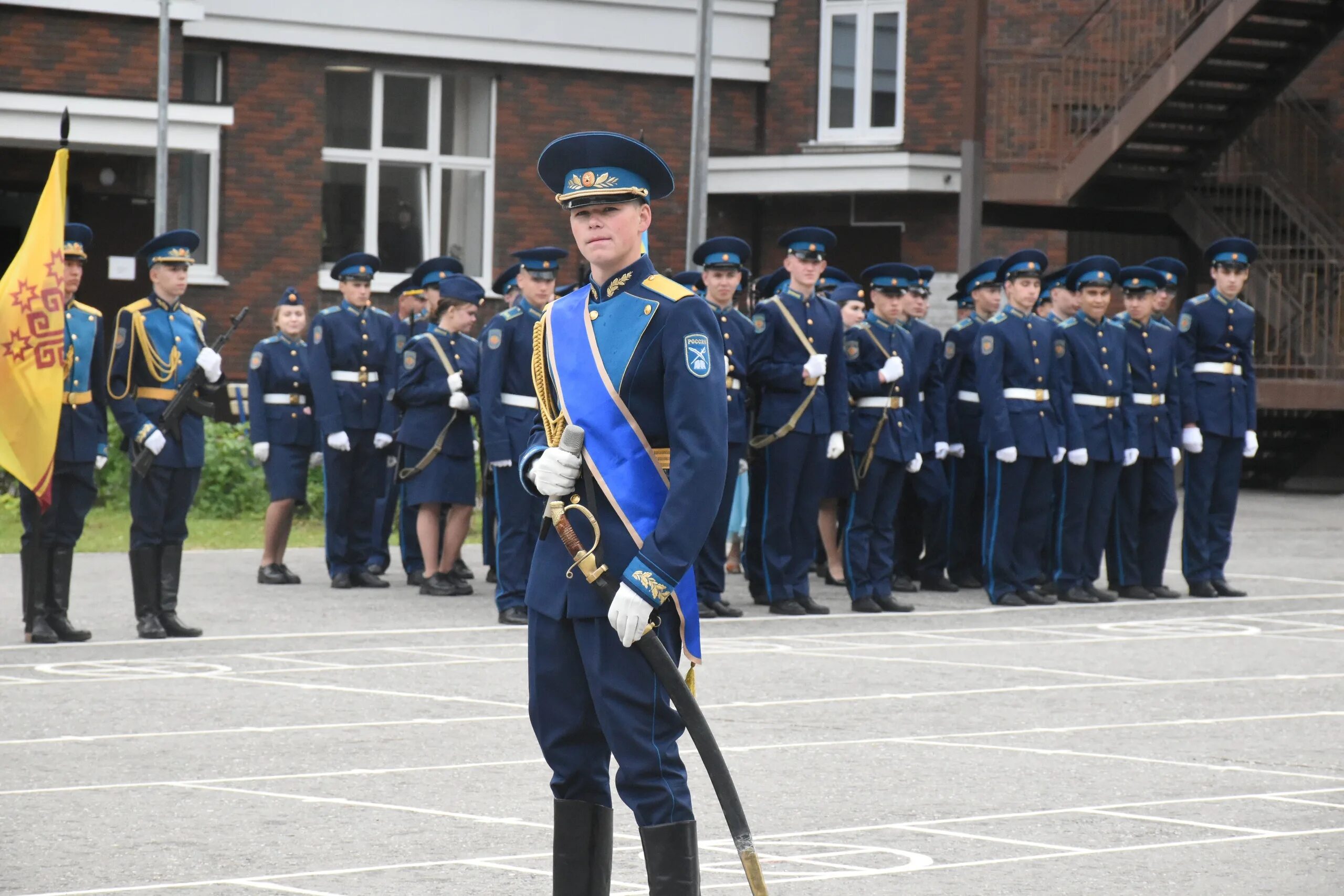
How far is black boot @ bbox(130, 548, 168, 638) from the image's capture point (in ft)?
39.0

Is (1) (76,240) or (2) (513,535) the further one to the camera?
(2) (513,535)

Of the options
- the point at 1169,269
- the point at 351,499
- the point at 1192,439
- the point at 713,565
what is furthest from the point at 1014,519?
the point at 351,499

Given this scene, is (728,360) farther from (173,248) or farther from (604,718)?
(604,718)

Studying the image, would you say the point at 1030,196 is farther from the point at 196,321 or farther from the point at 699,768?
the point at 699,768

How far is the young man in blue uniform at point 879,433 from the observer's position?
14219 mm

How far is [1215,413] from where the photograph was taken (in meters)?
15.4

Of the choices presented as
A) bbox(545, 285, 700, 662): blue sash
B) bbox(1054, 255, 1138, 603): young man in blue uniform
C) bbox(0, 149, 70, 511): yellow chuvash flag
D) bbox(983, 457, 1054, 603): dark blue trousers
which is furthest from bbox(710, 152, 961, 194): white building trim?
bbox(545, 285, 700, 662): blue sash

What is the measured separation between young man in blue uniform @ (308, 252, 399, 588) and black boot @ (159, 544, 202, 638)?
9.48 ft

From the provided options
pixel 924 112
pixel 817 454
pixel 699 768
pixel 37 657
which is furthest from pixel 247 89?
pixel 699 768

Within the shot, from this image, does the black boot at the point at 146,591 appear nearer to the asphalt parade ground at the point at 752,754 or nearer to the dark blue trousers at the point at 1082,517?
the asphalt parade ground at the point at 752,754

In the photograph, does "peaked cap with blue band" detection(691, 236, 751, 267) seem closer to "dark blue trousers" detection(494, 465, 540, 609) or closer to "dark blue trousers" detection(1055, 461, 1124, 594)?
"dark blue trousers" detection(494, 465, 540, 609)

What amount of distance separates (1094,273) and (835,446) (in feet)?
8.12

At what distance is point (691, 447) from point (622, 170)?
73 centimetres

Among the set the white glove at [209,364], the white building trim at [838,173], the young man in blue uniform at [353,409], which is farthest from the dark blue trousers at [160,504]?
the white building trim at [838,173]
